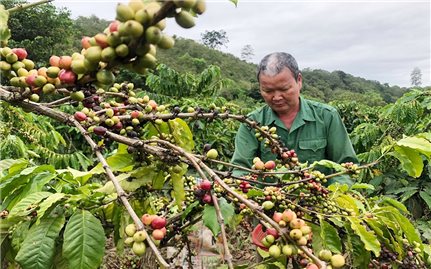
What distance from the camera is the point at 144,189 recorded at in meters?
1.38

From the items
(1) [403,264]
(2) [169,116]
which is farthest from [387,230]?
(2) [169,116]

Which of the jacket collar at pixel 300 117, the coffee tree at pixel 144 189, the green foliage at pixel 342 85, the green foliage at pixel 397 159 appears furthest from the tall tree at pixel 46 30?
the coffee tree at pixel 144 189

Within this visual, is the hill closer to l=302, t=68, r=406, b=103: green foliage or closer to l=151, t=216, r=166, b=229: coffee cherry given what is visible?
l=302, t=68, r=406, b=103: green foliage

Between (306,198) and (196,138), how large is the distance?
23.6ft

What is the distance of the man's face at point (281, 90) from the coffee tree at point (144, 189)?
4.36 feet

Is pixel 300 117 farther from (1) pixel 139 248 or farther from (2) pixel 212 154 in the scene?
(1) pixel 139 248

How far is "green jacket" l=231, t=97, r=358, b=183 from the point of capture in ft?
9.75

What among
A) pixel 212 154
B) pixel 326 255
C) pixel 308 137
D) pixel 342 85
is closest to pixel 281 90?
pixel 308 137

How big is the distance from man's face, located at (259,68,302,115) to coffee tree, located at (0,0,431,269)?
4.36 feet

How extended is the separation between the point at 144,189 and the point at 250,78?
137ft

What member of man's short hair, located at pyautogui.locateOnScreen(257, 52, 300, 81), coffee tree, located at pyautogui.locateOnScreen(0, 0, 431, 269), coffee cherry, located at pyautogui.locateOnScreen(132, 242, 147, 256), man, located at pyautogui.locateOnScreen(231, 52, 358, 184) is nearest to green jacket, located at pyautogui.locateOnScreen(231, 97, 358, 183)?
man, located at pyautogui.locateOnScreen(231, 52, 358, 184)

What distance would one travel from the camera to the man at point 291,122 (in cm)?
297

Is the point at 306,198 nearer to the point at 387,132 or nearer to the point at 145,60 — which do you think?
the point at 145,60

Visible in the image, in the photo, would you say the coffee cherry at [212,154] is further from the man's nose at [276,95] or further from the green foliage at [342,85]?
the green foliage at [342,85]
